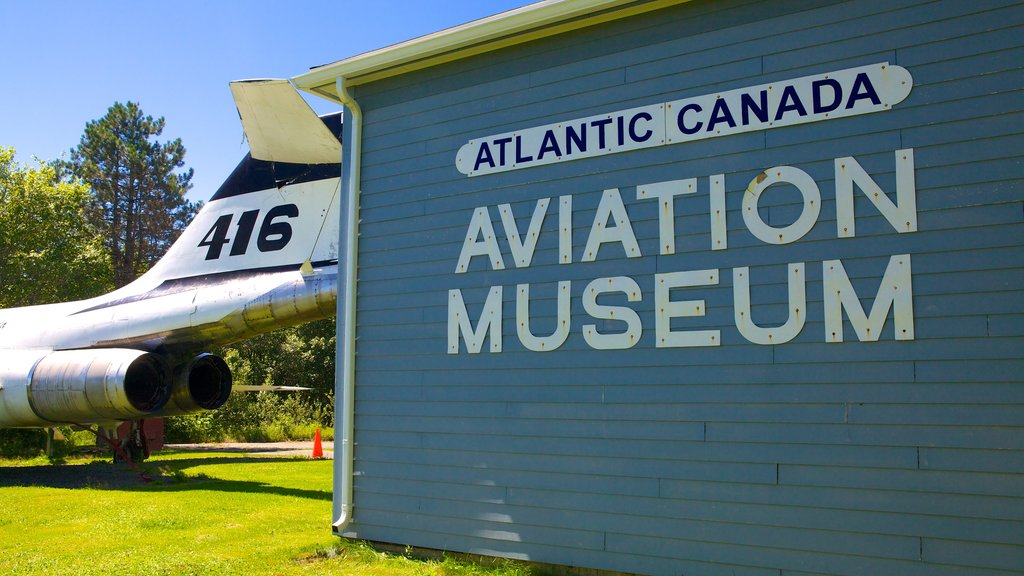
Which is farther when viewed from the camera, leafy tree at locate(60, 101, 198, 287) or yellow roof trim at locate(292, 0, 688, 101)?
leafy tree at locate(60, 101, 198, 287)

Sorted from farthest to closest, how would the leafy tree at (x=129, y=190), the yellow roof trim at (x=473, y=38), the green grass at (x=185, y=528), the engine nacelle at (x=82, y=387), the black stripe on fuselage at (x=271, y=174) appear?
the leafy tree at (x=129, y=190) → the engine nacelle at (x=82, y=387) → the black stripe on fuselage at (x=271, y=174) → the green grass at (x=185, y=528) → the yellow roof trim at (x=473, y=38)

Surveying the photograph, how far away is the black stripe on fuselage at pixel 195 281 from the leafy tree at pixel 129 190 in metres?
29.1

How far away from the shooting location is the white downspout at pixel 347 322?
6852 mm

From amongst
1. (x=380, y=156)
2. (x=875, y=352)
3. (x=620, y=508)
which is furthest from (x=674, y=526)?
(x=380, y=156)

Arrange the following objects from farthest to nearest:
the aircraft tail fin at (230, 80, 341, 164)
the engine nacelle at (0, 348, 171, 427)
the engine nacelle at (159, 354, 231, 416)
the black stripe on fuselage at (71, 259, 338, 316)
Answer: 1. the engine nacelle at (159, 354, 231, 416)
2. the engine nacelle at (0, 348, 171, 427)
3. the black stripe on fuselage at (71, 259, 338, 316)
4. the aircraft tail fin at (230, 80, 341, 164)

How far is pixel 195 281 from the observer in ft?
43.8

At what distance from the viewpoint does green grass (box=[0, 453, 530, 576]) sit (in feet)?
20.7

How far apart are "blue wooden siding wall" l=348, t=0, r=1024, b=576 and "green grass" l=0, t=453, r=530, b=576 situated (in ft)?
1.57

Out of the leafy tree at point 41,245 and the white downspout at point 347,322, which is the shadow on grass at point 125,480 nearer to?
the white downspout at point 347,322

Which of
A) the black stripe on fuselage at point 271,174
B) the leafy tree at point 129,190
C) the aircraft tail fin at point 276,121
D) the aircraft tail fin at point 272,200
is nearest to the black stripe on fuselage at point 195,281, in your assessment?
the aircraft tail fin at point 272,200

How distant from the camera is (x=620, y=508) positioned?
5469 mm

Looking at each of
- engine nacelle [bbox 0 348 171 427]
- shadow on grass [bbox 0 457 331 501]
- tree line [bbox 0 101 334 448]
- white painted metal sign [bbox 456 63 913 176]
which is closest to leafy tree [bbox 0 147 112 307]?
tree line [bbox 0 101 334 448]

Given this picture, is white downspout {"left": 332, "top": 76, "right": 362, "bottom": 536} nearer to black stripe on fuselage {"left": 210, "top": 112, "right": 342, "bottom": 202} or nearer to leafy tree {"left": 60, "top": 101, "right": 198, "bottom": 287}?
black stripe on fuselage {"left": 210, "top": 112, "right": 342, "bottom": 202}

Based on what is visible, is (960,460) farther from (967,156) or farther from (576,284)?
(576,284)
